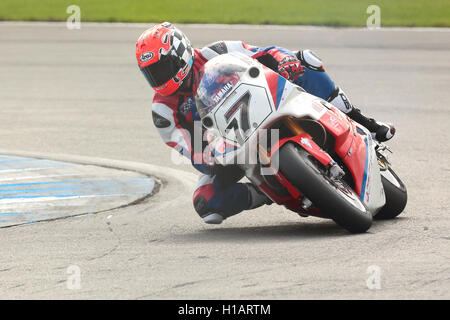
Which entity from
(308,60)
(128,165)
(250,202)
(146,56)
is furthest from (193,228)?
(128,165)

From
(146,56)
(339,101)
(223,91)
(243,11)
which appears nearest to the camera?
(223,91)

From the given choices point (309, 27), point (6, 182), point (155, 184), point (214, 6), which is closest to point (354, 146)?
point (155, 184)

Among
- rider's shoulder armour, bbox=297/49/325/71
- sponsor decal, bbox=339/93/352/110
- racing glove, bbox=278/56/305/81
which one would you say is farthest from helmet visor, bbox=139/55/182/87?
sponsor decal, bbox=339/93/352/110

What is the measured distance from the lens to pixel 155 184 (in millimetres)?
9031

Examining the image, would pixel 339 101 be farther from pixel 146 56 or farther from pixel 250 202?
pixel 146 56

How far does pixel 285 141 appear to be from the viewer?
19.6ft

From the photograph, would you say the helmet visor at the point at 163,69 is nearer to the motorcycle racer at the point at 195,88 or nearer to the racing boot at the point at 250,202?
the motorcycle racer at the point at 195,88

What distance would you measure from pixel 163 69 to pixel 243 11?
1783 centimetres

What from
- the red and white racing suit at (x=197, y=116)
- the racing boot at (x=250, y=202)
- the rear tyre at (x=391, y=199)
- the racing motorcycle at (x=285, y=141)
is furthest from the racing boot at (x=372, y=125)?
the racing boot at (x=250, y=202)

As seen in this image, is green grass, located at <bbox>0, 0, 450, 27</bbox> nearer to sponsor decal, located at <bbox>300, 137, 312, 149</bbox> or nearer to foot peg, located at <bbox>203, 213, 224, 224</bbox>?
foot peg, located at <bbox>203, 213, 224, 224</bbox>

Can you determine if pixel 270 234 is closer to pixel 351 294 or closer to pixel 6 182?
pixel 351 294

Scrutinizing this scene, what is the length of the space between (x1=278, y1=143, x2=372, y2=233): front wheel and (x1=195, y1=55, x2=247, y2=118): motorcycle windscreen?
0.56 meters

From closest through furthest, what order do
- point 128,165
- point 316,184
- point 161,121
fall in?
1. point 316,184
2. point 161,121
3. point 128,165

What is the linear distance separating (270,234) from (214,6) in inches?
764
